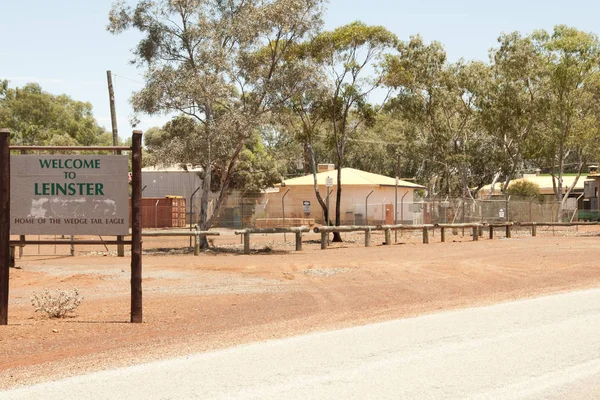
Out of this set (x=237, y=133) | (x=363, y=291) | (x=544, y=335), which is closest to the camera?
(x=544, y=335)

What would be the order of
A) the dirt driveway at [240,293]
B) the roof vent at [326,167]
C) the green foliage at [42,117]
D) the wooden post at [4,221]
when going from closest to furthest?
the dirt driveway at [240,293], the wooden post at [4,221], the roof vent at [326,167], the green foliage at [42,117]

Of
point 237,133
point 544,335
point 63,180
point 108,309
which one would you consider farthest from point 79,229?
point 237,133

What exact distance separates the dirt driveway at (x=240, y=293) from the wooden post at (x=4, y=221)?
1.38 ft

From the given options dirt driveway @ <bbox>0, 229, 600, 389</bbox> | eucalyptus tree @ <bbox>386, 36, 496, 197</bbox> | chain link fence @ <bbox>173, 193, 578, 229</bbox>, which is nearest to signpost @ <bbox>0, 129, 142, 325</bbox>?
dirt driveway @ <bbox>0, 229, 600, 389</bbox>

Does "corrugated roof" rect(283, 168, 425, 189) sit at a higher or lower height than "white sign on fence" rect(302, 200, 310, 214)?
higher

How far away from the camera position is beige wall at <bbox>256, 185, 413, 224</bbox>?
5297 centimetres

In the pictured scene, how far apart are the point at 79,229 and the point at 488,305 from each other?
7.01 m

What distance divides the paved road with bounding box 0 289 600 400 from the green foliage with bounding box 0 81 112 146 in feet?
268

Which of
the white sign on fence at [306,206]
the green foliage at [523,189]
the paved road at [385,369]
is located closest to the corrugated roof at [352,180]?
the white sign on fence at [306,206]

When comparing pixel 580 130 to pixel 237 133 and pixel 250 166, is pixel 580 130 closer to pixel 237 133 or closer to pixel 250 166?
pixel 250 166

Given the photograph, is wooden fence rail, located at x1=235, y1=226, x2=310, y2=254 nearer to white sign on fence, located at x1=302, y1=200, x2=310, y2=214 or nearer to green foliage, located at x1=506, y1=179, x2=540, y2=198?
white sign on fence, located at x1=302, y1=200, x2=310, y2=214

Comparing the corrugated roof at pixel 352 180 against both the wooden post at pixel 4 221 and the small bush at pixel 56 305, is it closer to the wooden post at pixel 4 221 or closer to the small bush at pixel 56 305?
the small bush at pixel 56 305

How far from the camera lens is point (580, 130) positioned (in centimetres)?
5475

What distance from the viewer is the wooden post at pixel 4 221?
36.5ft
